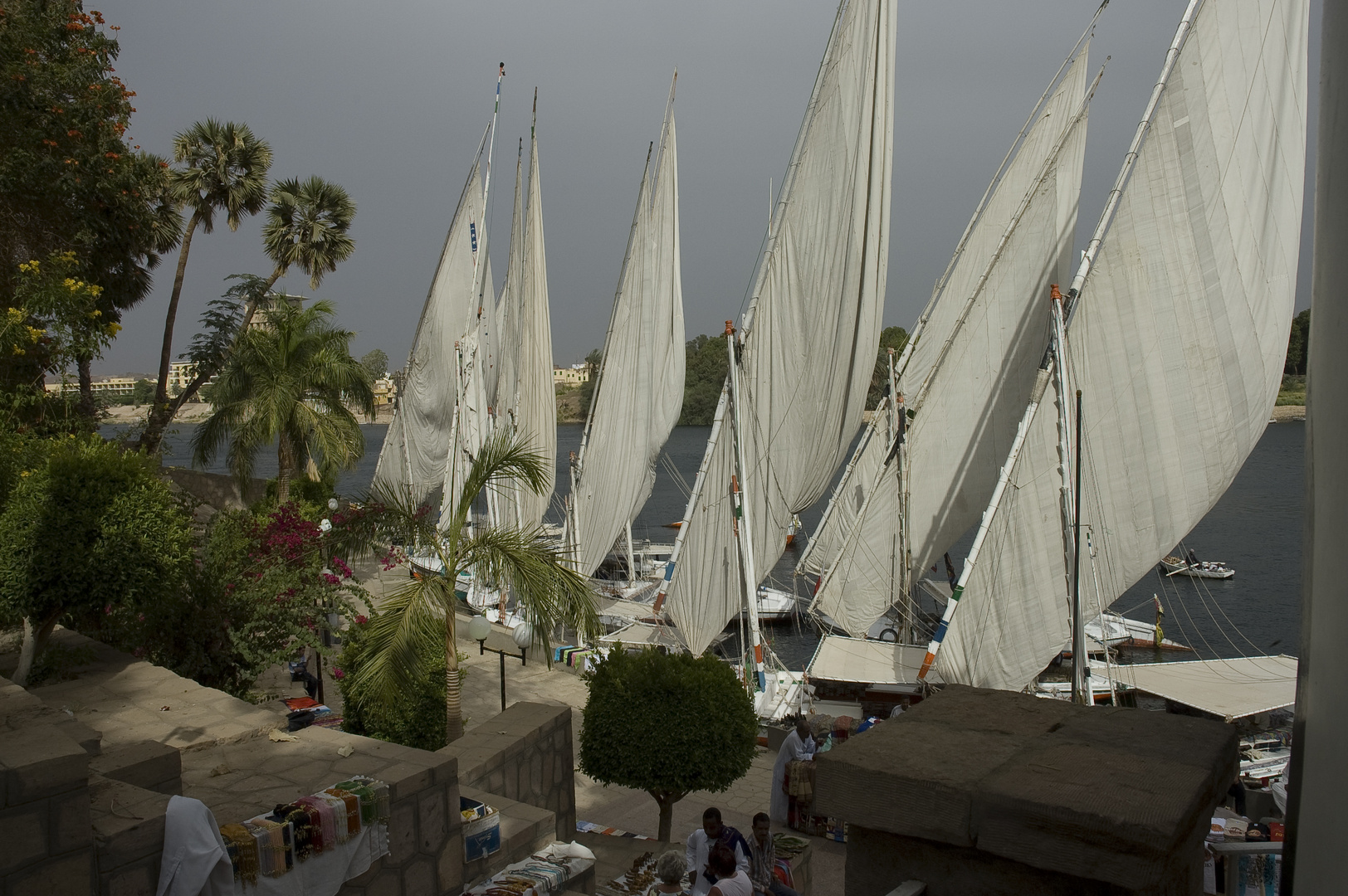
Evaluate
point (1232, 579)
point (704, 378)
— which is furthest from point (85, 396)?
point (704, 378)

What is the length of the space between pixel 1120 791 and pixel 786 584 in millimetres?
37650

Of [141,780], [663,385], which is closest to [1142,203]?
[663,385]

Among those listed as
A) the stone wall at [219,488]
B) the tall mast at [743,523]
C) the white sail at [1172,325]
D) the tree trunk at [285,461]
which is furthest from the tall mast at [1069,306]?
the stone wall at [219,488]

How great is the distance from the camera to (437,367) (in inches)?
1072

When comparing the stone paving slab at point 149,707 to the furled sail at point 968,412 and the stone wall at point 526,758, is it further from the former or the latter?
the furled sail at point 968,412

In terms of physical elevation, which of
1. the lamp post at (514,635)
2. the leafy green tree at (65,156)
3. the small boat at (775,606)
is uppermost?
the leafy green tree at (65,156)

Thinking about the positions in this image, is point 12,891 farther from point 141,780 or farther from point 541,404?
point 541,404

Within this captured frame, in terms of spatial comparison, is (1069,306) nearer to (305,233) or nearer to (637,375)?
(637,375)

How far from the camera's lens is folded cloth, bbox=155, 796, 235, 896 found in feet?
14.9

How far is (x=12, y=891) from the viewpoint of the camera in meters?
3.96

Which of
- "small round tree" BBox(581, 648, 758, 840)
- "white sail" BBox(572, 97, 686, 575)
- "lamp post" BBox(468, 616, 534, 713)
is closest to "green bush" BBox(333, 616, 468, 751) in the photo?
"lamp post" BBox(468, 616, 534, 713)

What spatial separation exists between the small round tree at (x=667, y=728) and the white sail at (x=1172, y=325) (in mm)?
7467

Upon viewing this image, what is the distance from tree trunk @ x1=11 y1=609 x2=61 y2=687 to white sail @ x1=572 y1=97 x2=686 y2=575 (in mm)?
14671

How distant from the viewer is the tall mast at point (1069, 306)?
49.4ft
